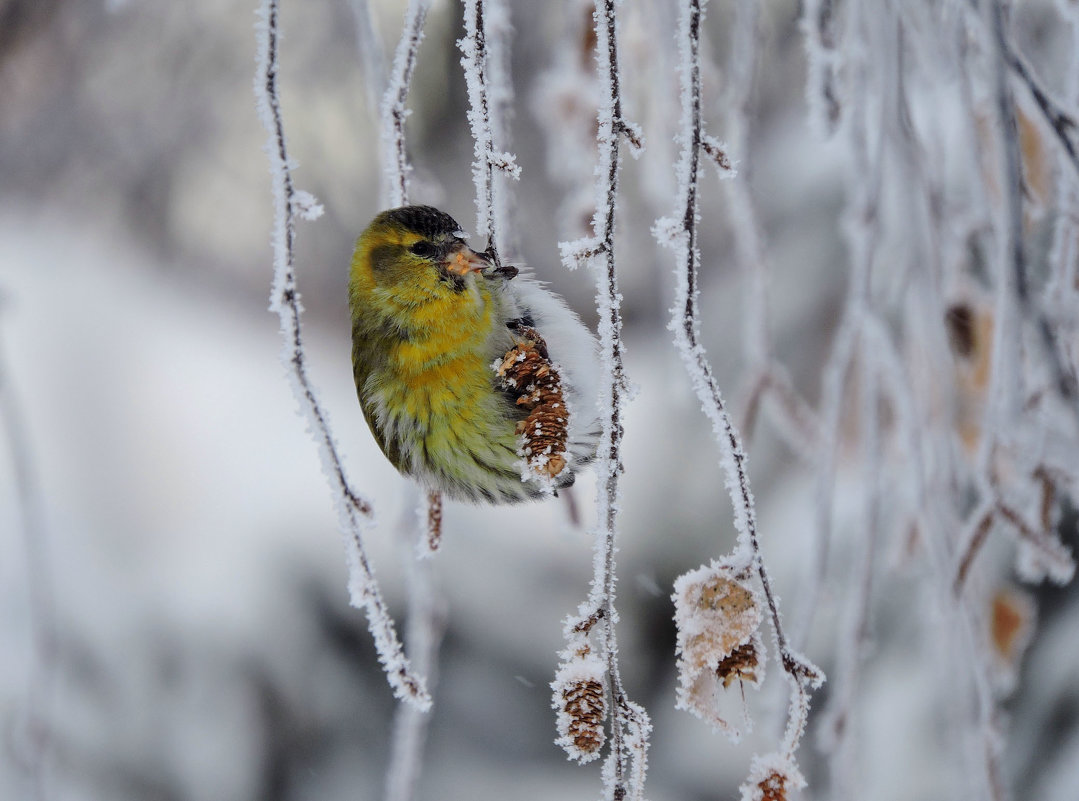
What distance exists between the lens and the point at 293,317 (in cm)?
53

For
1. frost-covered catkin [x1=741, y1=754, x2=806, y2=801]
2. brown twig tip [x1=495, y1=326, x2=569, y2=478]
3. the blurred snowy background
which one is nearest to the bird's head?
brown twig tip [x1=495, y1=326, x2=569, y2=478]

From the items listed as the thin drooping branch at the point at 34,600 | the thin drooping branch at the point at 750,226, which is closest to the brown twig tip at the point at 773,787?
the thin drooping branch at the point at 750,226

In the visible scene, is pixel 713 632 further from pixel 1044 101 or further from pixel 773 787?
pixel 1044 101

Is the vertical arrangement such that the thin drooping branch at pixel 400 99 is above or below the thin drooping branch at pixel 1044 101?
below

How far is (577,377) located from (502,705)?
157 centimetres

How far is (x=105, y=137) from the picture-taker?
6.63ft

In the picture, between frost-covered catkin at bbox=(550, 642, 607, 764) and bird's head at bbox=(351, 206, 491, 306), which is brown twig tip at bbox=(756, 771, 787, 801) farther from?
bird's head at bbox=(351, 206, 491, 306)

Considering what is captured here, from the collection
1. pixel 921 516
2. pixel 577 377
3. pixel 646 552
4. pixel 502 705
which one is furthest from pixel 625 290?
pixel 921 516

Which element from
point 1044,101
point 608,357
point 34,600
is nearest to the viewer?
point 608,357

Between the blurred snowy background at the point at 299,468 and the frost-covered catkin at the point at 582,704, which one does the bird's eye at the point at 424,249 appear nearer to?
the frost-covered catkin at the point at 582,704

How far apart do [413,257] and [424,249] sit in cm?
2

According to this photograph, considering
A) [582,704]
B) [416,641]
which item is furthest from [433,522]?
[582,704]

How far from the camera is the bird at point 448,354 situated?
81 centimetres

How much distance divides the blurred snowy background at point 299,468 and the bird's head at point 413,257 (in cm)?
94
